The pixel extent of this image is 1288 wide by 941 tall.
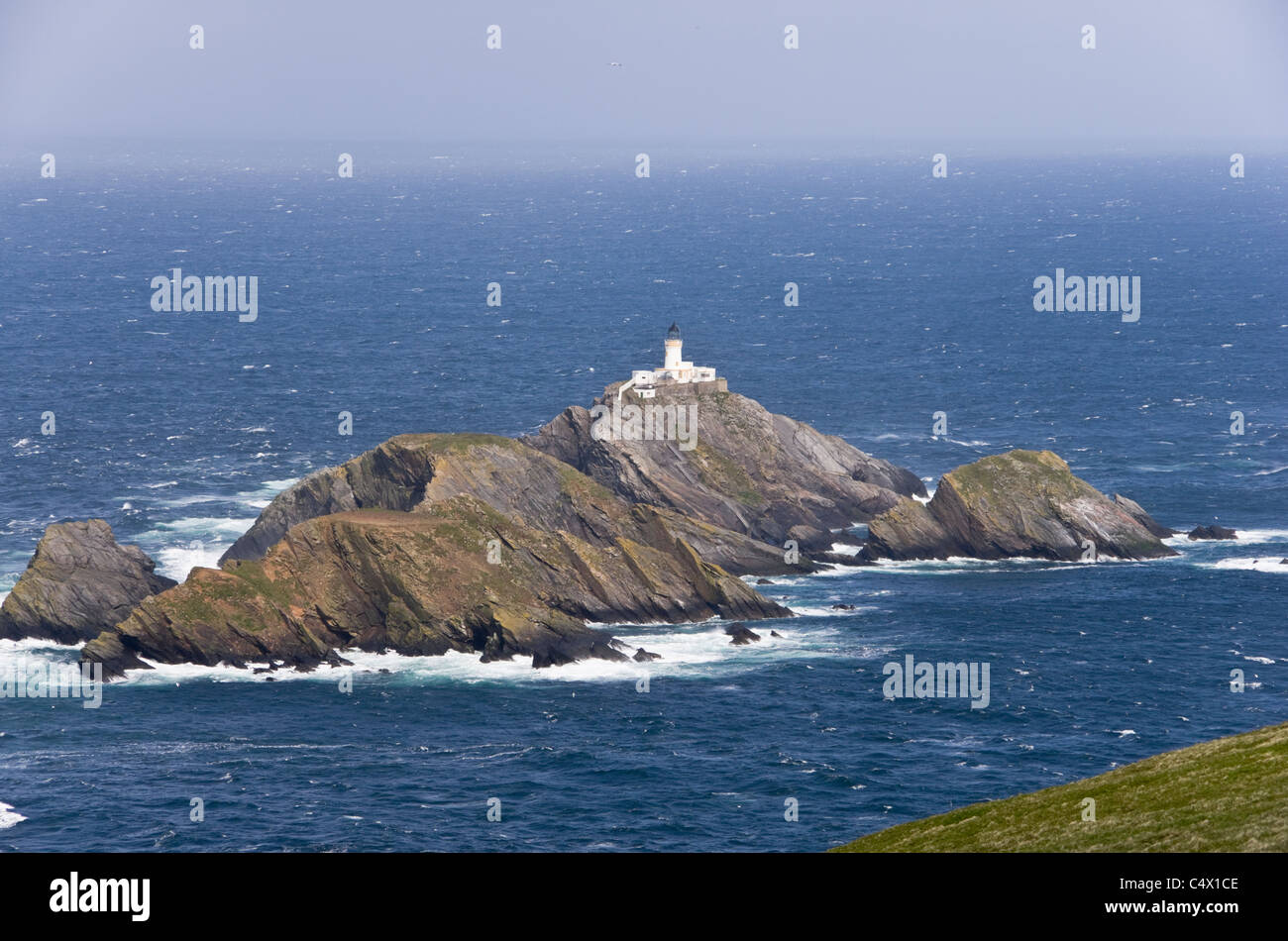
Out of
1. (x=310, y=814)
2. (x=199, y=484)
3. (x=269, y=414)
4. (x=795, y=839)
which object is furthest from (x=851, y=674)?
(x=269, y=414)

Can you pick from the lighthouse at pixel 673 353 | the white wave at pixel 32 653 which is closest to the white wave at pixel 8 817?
the white wave at pixel 32 653

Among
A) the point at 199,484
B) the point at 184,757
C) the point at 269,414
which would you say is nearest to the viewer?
the point at 184,757

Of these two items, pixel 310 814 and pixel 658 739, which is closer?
pixel 310 814

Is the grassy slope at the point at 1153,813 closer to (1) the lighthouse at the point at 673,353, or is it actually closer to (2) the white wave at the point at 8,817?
(2) the white wave at the point at 8,817

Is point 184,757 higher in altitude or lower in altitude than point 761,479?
lower

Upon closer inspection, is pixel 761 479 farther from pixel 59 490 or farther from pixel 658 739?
pixel 59 490

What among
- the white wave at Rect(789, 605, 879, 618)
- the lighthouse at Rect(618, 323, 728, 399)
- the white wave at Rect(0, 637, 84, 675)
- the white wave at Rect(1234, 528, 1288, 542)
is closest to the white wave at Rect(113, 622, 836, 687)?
the white wave at Rect(789, 605, 879, 618)

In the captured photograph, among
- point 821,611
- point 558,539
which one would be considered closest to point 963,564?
point 821,611
